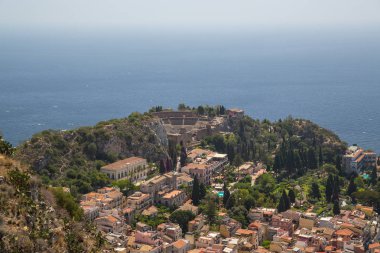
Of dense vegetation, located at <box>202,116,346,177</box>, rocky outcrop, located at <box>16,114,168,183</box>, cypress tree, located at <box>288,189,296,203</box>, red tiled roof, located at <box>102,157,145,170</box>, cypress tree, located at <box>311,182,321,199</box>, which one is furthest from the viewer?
dense vegetation, located at <box>202,116,346,177</box>

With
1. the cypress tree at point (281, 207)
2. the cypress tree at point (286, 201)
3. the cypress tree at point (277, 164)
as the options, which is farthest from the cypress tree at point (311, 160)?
A: the cypress tree at point (281, 207)

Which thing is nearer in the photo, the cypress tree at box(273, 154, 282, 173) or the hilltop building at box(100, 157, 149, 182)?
the hilltop building at box(100, 157, 149, 182)

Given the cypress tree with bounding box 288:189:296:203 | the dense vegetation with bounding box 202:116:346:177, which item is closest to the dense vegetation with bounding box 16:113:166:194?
the dense vegetation with bounding box 202:116:346:177

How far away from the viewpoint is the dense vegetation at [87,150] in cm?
4394

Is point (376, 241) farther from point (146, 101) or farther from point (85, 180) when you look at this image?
point (146, 101)

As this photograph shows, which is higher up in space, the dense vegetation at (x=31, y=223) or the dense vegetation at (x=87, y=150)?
the dense vegetation at (x=31, y=223)

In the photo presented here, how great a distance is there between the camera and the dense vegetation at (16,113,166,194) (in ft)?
144

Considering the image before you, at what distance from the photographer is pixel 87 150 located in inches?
1928

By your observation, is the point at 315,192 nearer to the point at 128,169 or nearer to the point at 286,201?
the point at 286,201

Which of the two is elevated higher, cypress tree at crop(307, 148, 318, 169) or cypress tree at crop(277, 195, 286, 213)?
cypress tree at crop(307, 148, 318, 169)

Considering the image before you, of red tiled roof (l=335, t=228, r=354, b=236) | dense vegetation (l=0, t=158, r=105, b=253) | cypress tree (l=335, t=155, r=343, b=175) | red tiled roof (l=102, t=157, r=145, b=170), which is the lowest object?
red tiled roof (l=335, t=228, r=354, b=236)

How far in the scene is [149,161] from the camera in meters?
52.5

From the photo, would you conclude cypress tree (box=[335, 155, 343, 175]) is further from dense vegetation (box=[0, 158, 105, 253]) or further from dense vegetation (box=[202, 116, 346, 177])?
dense vegetation (box=[0, 158, 105, 253])

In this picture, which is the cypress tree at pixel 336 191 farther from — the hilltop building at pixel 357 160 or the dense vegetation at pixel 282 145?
the hilltop building at pixel 357 160
